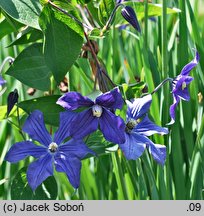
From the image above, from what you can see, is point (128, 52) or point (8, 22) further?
point (128, 52)

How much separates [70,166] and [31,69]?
8.3 inches

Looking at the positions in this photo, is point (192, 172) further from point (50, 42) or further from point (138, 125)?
point (50, 42)

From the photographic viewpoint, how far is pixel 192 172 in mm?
1245

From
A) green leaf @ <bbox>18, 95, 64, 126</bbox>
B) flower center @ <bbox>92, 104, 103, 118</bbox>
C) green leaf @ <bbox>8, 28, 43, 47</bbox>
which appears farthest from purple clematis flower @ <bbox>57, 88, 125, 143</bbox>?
green leaf @ <bbox>8, 28, 43, 47</bbox>

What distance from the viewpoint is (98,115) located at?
2.87 feet

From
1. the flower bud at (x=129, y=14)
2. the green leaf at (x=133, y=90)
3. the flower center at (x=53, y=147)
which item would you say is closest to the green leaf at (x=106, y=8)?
the flower bud at (x=129, y=14)

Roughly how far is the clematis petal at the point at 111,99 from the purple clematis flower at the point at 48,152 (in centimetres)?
6

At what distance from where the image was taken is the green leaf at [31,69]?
0.95 metres

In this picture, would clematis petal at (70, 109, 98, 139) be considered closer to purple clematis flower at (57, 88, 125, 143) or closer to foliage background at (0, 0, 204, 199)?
purple clematis flower at (57, 88, 125, 143)

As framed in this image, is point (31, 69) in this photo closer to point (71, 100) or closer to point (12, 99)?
point (12, 99)

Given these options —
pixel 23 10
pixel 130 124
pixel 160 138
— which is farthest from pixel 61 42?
pixel 160 138
